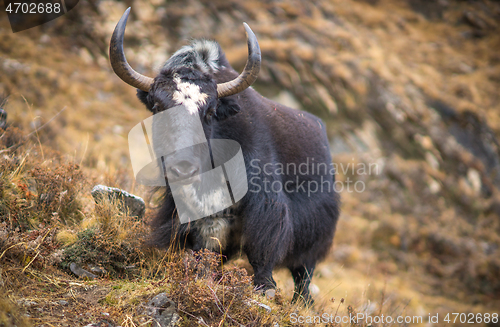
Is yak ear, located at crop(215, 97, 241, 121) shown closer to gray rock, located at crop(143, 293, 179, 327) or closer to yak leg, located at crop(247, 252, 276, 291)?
yak leg, located at crop(247, 252, 276, 291)

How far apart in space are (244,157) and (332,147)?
39.4 ft

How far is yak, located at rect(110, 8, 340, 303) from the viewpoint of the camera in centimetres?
329

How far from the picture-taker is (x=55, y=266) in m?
2.99

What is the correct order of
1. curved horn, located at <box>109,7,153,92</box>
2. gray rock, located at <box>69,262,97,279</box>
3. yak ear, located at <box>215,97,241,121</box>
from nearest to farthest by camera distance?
gray rock, located at <box>69,262,97,279</box> → curved horn, located at <box>109,7,153,92</box> → yak ear, located at <box>215,97,241,121</box>

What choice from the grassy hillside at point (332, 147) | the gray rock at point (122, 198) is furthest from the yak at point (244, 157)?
the grassy hillside at point (332, 147)

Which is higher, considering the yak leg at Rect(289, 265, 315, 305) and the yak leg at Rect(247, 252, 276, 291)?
the yak leg at Rect(247, 252, 276, 291)

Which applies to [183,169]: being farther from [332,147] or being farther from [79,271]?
[332,147]

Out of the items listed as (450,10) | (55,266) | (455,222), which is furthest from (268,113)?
(450,10)

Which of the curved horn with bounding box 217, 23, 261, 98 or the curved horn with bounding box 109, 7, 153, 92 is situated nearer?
the curved horn with bounding box 109, 7, 153, 92

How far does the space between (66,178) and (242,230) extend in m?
2.06

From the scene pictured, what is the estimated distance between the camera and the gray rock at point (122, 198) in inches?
145

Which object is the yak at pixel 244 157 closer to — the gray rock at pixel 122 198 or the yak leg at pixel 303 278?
the yak leg at pixel 303 278

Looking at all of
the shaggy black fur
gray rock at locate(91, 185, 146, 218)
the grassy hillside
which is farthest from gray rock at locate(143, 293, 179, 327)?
gray rock at locate(91, 185, 146, 218)

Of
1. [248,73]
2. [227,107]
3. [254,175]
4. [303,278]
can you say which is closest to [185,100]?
[227,107]
